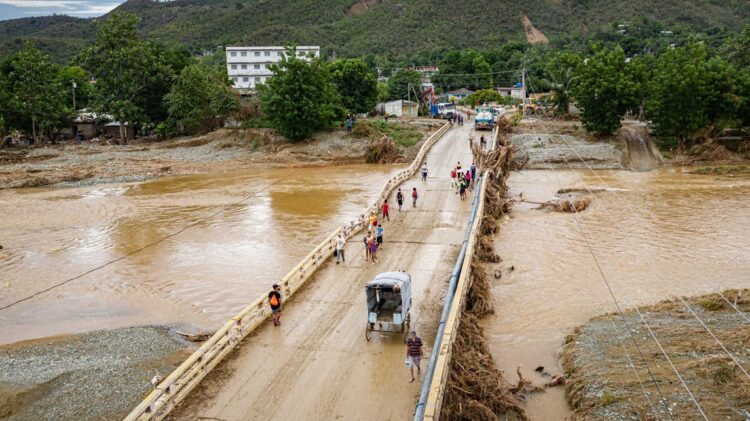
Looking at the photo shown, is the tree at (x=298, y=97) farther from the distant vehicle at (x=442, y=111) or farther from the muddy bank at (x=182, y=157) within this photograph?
the distant vehicle at (x=442, y=111)

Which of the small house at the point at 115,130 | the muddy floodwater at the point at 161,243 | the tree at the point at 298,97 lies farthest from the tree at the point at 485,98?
the small house at the point at 115,130

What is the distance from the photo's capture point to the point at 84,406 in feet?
50.0

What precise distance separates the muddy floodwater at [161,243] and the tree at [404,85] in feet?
123

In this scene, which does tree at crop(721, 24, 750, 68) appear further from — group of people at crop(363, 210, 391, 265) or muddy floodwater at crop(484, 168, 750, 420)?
group of people at crop(363, 210, 391, 265)

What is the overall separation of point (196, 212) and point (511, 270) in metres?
21.3

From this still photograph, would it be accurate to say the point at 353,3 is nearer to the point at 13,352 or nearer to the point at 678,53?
the point at 678,53

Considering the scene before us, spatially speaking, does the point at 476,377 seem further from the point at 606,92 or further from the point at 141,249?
the point at 606,92

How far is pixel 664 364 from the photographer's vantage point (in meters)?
15.8

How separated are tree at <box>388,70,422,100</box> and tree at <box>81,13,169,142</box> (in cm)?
3302

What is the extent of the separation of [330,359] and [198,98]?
5576 cm

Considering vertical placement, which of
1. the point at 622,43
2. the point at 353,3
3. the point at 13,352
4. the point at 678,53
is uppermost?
the point at 353,3

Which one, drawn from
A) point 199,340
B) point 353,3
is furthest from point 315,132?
point 353,3

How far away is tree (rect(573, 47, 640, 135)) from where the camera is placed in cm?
5259

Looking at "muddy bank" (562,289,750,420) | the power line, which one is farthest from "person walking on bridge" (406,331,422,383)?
the power line
